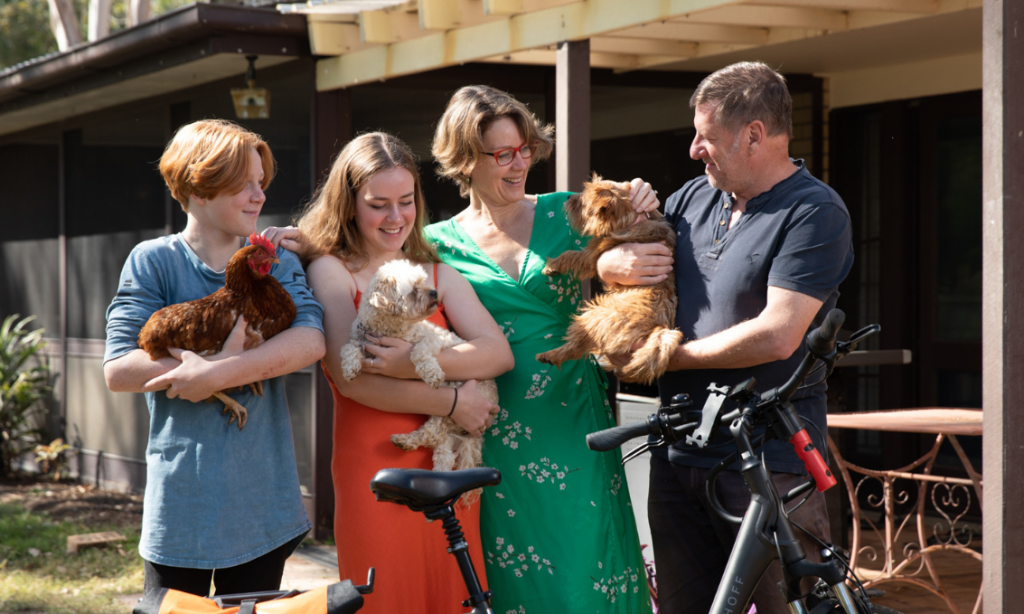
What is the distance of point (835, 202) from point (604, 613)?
4.49ft

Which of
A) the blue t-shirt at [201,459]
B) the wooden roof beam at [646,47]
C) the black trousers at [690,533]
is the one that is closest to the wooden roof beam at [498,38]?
the wooden roof beam at [646,47]

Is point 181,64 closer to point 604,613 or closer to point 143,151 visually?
point 143,151

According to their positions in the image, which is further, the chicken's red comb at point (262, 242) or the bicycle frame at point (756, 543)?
the chicken's red comb at point (262, 242)

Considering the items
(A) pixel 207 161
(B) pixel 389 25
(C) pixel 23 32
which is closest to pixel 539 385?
(A) pixel 207 161

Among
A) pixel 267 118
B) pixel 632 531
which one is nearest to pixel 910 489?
pixel 632 531

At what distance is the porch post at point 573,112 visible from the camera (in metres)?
4.97

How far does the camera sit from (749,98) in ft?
8.40

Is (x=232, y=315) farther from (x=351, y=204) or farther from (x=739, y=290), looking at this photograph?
(x=739, y=290)

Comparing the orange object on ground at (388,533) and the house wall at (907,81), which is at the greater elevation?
the house wall at (907,81)

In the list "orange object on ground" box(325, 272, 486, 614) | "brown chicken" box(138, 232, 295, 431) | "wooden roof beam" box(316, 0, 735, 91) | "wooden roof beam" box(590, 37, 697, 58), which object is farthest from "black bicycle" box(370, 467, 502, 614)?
"wooden roof beam" box(590, 37, 697, 58)

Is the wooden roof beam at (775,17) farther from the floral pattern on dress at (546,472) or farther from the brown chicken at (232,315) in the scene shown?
the brown chicken at (232,315)

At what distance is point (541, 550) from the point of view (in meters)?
2.88
